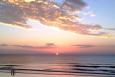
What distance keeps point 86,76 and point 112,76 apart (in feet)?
6.95

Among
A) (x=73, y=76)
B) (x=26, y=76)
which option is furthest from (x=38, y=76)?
(x=73, y=76)

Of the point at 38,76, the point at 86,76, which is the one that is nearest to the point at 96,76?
the point at 86,76

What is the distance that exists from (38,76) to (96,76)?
463cm

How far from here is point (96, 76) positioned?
68.2ft

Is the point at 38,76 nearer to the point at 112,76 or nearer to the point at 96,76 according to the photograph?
the point at 96,76

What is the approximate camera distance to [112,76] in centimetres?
2089

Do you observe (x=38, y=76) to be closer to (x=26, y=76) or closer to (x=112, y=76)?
(x=26, y=76)

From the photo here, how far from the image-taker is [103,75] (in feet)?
71.6

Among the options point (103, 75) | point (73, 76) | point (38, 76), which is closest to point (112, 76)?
point (103, 75)

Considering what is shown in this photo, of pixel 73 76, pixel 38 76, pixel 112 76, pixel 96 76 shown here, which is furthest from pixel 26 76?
pixel 112 76

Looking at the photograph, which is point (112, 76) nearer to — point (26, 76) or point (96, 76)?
point (96, 76)

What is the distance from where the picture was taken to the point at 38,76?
21203mm

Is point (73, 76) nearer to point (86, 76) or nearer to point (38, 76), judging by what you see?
point (86, 76)

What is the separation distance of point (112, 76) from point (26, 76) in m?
6.80
